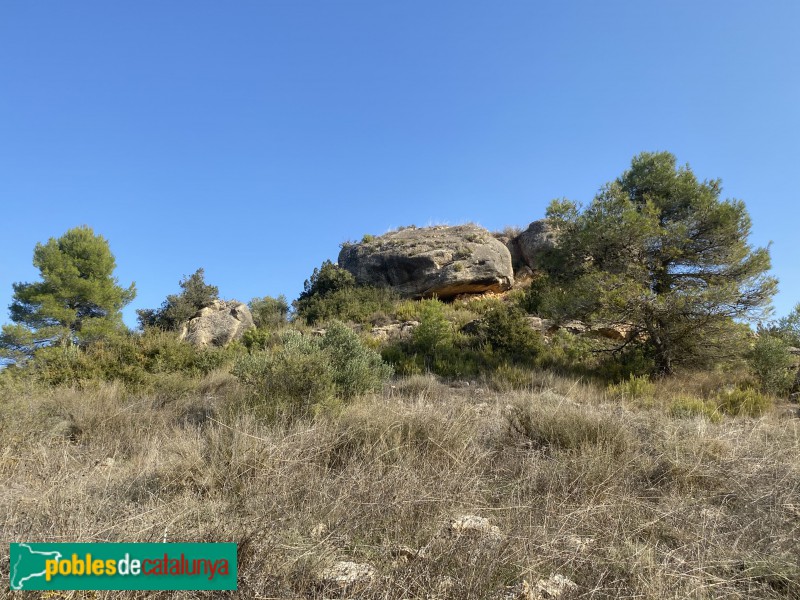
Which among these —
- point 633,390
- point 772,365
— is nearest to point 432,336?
point 633,390

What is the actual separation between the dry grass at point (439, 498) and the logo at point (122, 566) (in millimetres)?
63

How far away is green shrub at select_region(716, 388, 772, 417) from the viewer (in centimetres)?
726

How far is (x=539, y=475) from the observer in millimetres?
3330

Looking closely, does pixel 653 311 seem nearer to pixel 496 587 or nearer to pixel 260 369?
pixel 260 369

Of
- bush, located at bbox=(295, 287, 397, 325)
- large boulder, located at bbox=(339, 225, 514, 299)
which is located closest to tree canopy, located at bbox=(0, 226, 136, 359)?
bush, located at bbox=(295, 287, 397, 325)

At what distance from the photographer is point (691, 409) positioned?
260 inches

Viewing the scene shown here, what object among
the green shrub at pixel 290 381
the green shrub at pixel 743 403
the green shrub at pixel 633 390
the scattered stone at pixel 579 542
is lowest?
the scattered stone at pixel 579 542

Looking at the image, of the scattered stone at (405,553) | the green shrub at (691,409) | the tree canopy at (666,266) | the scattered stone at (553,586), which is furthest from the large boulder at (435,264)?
the scattered stone at (553,586)

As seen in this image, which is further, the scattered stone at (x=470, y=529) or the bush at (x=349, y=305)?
the bush at (x=349, y=305)

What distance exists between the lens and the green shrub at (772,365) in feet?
29.7

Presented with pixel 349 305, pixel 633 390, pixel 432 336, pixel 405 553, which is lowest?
pixel 405 553

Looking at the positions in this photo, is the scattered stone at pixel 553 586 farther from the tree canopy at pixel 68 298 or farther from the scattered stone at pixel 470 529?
the tree canopy at pixel 68 298

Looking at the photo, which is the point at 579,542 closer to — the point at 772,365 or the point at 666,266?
the point at 772,365

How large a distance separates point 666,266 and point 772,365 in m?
3.27
